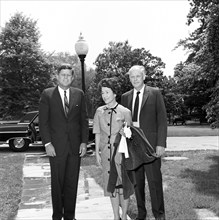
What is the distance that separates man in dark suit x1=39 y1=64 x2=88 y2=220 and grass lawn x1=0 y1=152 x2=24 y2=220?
3.99 feet

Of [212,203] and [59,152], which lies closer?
[59,152]

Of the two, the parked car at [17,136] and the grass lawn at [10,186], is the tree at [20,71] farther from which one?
the grass lawn at [10,186]

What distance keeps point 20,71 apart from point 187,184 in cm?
2845

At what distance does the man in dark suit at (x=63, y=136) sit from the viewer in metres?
4.49

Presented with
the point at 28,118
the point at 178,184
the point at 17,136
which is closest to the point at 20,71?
the point at 28,118

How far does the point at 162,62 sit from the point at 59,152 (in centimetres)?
5549

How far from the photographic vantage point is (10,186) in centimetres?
757

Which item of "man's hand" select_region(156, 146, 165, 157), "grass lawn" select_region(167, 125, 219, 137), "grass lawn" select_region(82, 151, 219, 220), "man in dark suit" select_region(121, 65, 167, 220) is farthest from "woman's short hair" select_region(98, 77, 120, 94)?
"grass lawn" select_region(167, 125, 219, 137)

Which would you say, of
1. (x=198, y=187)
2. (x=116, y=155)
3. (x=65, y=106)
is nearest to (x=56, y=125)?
(x=65, y=106)

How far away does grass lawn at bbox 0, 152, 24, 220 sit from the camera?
5707 millimetres

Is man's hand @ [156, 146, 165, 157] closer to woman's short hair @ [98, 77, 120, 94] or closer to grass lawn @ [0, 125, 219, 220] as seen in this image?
woman's short hair @ [98, 77, 120, 94]

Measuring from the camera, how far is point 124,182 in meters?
4.27

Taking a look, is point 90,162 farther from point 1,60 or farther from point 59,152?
point 1,60

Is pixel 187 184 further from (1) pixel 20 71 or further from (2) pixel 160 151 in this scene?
(1) pixel 20 71
